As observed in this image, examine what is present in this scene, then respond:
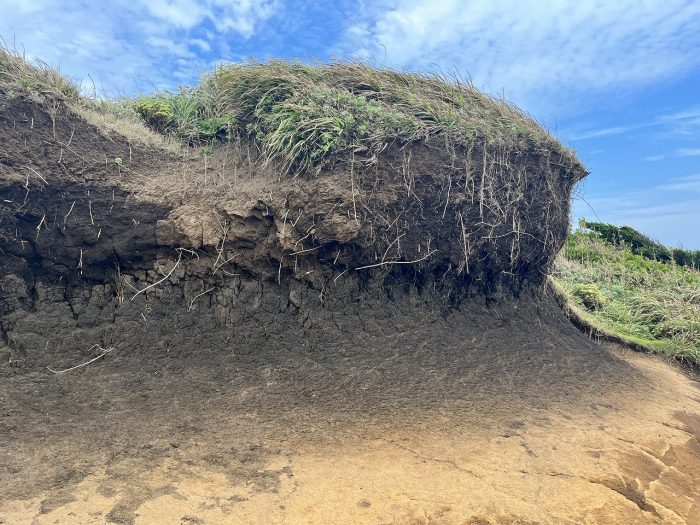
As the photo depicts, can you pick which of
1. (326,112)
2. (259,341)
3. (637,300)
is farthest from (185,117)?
(637,300)

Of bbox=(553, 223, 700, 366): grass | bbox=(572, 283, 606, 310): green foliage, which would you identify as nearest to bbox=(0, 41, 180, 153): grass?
bbox=(553, 223, 700, 366): grass

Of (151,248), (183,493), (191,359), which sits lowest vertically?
(183,493)

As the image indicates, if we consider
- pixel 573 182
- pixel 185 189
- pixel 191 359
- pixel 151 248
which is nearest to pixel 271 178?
pixel 185 189

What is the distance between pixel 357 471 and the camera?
4.59 meters

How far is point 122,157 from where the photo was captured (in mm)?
6168

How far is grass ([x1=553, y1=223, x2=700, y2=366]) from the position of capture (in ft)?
34.2

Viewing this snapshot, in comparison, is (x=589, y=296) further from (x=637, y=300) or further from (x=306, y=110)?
(x=306, y=110)

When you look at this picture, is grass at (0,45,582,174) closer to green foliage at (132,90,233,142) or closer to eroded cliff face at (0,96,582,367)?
green foliage at (132,90,233,142)

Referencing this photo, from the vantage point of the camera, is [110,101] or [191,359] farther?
[110,101]

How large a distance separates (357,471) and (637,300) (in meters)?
10.2

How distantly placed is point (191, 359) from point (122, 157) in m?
2.47

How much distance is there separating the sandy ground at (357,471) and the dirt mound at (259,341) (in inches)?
0.9

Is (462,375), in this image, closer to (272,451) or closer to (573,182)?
(272,451)

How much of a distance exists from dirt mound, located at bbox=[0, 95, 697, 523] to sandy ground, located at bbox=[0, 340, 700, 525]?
0.08 ft
